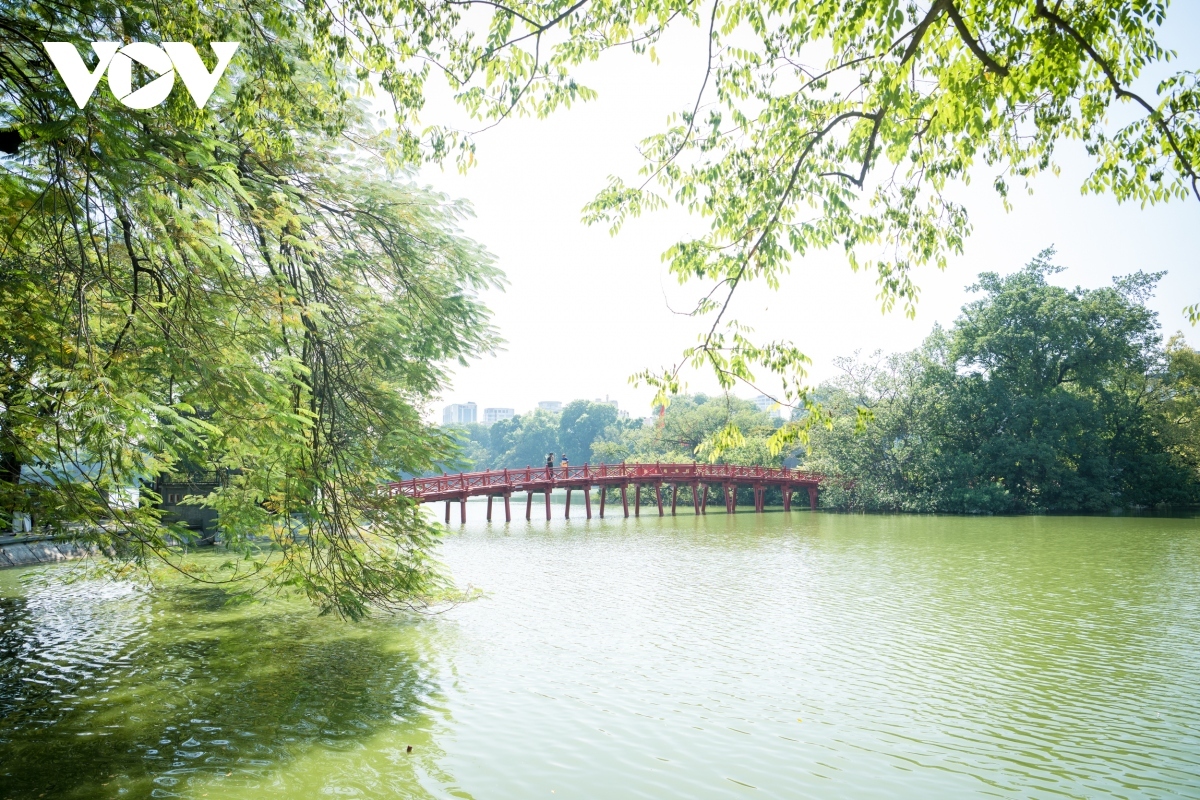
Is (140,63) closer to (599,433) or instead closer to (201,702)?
(201,702)

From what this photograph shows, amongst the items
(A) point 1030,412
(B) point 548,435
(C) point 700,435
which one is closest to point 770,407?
(A) point 1030,412

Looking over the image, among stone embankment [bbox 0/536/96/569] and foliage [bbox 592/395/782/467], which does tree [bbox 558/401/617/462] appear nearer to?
foliage [bbox 592/395/782/467]

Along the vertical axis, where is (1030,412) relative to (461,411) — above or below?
below

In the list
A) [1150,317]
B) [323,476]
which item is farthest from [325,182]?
[1150,317]

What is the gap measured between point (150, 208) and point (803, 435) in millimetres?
4664

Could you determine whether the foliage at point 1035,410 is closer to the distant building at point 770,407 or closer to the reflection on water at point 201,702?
the distant building at point 770,407

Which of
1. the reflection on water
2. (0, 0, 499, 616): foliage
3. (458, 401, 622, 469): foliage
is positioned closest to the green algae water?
the reflection on water

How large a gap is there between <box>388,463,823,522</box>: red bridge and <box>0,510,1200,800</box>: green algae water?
14.6 metres

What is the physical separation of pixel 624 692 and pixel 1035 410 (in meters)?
31.2

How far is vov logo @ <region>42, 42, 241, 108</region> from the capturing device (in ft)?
13.9

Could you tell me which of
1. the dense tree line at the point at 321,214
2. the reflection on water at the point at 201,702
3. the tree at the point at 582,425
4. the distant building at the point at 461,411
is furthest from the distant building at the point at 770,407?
the distant building at the point at 461,411

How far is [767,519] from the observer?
30.7m

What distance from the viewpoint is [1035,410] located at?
106ft

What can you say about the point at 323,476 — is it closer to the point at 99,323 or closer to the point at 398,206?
the point at 99,323
